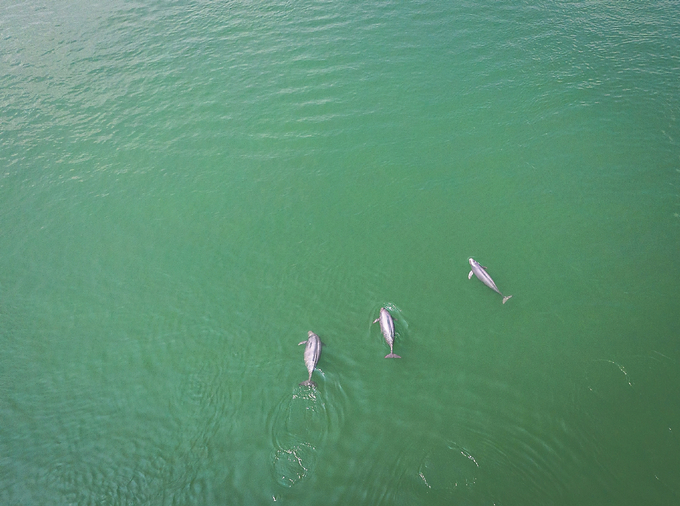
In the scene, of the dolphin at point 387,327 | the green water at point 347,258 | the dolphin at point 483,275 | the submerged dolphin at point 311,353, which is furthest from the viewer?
the dolphin at point 483,275

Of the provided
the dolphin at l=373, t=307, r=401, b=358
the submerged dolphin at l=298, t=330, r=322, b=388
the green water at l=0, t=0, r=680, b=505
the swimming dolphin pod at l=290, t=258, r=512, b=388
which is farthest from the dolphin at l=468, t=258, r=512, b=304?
the submerged dolphin at l=298, t=330, r=322, b=388

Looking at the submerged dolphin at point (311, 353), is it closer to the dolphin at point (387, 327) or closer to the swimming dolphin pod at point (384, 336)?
the swimming dolphin pod at point (384, 336)

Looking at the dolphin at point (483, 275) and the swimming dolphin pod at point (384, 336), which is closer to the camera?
the swimming dolphin pod at point (384, 336)

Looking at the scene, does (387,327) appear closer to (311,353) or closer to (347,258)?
(311,353)

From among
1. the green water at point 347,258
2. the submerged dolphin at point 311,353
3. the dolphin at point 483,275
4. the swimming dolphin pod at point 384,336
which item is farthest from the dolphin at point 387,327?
the dolphin at point 483,275

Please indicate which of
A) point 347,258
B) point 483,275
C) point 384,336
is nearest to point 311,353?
point 384,336

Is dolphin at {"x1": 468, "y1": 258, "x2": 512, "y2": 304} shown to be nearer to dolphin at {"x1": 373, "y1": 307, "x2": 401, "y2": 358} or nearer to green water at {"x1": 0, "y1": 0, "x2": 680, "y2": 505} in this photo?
green water at {"x1": 0, "y1": 0, "x2": 680, "y2": 505}

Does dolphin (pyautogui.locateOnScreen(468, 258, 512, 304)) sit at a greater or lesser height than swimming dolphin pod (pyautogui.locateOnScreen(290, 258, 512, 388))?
greater
